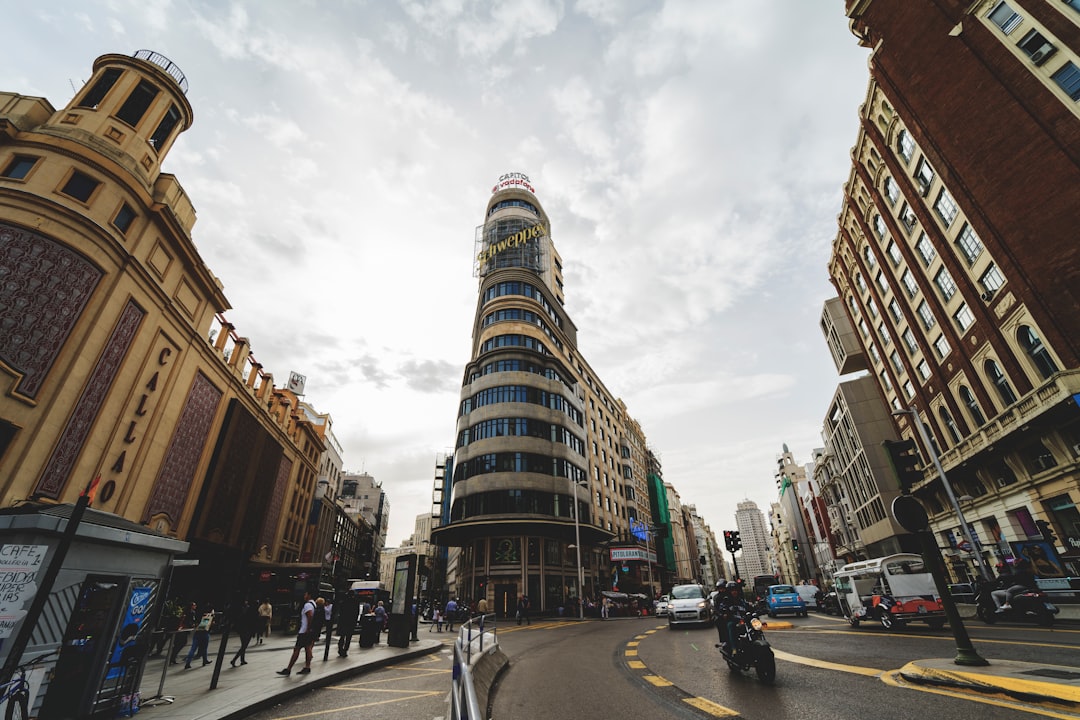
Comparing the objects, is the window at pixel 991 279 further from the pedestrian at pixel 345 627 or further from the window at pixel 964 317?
the pedestrian at pixel 345 627

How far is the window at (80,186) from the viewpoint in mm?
16825

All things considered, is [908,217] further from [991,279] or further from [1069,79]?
[1069,79]

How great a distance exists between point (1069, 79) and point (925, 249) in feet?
34.5

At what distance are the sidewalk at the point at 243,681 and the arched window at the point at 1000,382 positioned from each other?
3016cm

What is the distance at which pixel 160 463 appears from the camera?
20.1 m

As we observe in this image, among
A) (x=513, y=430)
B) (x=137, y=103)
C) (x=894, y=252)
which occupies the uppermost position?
(x=137, y=103)

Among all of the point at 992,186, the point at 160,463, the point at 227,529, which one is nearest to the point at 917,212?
the point at 992,186

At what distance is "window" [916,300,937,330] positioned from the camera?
96.2 feet

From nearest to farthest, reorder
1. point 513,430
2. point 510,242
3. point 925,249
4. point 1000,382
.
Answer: point 1000,382, point 925,249, point 513,430, point 510,242

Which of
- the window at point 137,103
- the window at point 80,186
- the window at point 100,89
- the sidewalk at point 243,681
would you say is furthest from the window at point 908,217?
the window at point 100,89

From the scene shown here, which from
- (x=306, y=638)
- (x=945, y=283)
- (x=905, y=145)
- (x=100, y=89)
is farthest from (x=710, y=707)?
(x=905, y=145)

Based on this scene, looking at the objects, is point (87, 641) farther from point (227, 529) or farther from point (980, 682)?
point (227, 529)

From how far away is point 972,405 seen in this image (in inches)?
1048

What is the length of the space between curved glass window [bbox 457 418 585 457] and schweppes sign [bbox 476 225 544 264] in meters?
23.6
